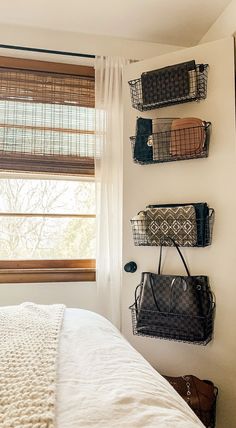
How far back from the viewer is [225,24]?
6.82ft

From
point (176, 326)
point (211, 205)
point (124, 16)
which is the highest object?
point (124, 16)

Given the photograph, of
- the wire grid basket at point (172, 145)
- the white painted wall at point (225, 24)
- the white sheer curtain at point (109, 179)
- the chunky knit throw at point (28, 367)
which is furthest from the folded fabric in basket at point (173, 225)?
the white painted wall at point (225, 24)

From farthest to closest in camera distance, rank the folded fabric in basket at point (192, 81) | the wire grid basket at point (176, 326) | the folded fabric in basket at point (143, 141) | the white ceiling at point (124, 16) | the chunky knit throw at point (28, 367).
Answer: the white ceiling at point (124, 16), the folded fabric in basket at point (143, 141), the folded fabric in basket at point (192, 81), the wire grid basket at point (176, 326), the chunky knit throw at point (28, 367)

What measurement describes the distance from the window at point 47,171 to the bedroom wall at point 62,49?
0.18 ft

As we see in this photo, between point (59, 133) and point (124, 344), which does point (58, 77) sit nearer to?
point (59, 133)

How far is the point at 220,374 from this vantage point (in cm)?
176

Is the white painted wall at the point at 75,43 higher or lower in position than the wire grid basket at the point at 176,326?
higher

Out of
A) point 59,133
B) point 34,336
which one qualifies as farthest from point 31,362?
point 59,133

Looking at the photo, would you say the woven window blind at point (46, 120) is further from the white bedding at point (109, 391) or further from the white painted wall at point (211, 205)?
the white bedding at point (109, 391)

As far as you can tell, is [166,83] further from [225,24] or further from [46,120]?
[46,120]

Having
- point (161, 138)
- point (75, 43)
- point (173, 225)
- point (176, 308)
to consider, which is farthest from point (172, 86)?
point (176, 308)

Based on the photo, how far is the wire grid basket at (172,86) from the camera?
1.83 metres

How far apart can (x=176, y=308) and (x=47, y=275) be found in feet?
2.95

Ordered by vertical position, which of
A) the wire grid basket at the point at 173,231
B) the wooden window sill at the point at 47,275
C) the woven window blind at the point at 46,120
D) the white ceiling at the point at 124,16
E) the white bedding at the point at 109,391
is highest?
the white ceiling at the point at 124,16
